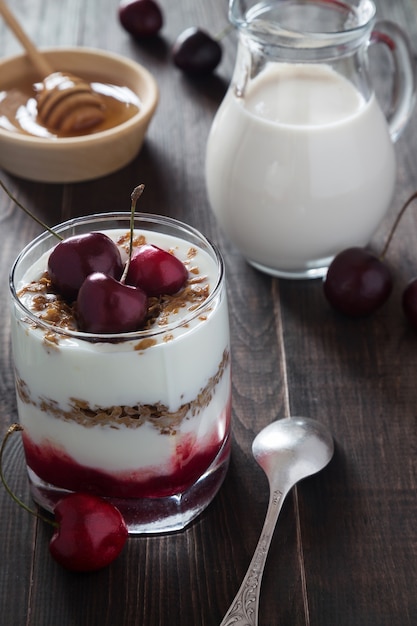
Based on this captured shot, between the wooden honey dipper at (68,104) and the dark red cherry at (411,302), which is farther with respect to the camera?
the wooden honey dipper at (68,104)

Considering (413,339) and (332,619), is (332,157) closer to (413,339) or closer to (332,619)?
(413,339)

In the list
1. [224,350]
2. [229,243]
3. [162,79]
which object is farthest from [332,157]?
[162,79]

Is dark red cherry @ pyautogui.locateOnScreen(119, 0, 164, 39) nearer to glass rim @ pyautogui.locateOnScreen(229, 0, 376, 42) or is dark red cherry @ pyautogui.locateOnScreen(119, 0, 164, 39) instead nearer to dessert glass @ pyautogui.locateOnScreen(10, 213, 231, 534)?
glass rim @ pyautogui.locateOnScreen(229, 0, 376, 42)

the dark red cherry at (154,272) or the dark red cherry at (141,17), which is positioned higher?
the dark red cherry at (154,272)

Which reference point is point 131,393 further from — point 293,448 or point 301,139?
point 301,139

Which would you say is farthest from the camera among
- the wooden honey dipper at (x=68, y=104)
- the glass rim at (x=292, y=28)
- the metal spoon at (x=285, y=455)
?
the wooden honey dipper at (x=68, y=104)

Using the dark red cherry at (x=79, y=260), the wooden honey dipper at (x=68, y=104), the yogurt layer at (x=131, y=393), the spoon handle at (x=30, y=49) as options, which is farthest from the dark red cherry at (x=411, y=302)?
the spoon handle at (x=30, y=49)

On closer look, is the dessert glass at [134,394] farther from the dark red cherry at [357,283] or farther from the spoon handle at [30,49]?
the spoon handle at [30,49]

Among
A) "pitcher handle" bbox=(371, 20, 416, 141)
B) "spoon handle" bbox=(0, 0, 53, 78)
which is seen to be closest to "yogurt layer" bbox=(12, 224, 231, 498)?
"pitcher handle" bbox=(371, 20, 416, 141)
